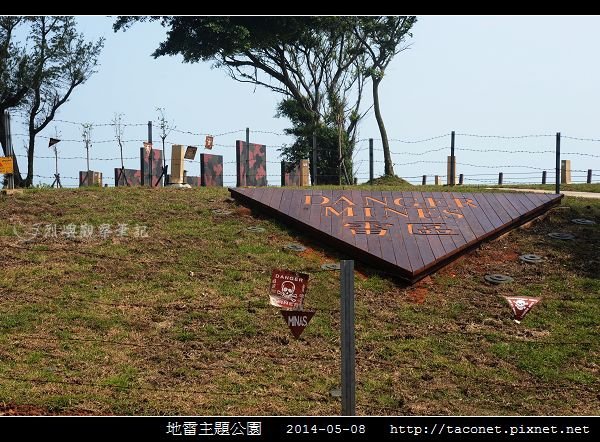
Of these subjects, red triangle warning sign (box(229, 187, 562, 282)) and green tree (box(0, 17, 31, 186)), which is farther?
green tree (box(0, 17, 31, 186))

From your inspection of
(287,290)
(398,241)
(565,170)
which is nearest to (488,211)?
(398,241)

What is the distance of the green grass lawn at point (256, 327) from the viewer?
31.1 ft

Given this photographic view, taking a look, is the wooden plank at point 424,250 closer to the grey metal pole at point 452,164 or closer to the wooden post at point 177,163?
the wooden post at point 177,163

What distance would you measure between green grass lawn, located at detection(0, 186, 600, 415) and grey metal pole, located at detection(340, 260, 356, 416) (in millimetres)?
2710

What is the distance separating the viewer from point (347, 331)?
6246 mm

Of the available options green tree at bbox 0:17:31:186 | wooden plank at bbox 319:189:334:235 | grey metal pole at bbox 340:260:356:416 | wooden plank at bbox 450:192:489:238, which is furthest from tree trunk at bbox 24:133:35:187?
grey metal pole at bbox 340:260:356:416

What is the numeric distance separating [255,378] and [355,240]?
5.39m

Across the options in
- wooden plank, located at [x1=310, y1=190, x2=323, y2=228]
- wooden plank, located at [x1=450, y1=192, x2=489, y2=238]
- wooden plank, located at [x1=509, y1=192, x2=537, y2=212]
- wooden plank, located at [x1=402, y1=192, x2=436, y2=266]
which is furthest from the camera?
wooden plank, located at [x1=509, y1=192, x2=537, y2=212]

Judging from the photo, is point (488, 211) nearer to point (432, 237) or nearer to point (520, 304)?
point (432, 237)

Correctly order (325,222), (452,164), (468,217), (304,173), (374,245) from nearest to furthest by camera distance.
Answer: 1. (374,245)
2. (325,222)
3. (468,217)
4. (452,164)
5. (304,173)

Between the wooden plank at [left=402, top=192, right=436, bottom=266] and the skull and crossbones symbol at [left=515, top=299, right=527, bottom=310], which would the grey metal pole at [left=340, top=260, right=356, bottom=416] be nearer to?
the skull and crossbones symbol at [left=515, top=299, right=527, bottom=310]

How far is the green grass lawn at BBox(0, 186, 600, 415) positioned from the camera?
9492 millimetres

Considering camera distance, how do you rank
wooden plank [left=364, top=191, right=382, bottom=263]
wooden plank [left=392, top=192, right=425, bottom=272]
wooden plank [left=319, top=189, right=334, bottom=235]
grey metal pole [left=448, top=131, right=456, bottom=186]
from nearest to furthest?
wooden plank [left=392, top=192, right=425, bottom=272], wooden plank [left=364, top=191, right=382, bottom=263], wooden plank [left=319, top=189, right=334, bottom=235], grey metal pole [left=448, top=131, right=456, bottom=186]

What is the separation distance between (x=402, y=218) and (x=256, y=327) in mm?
5663
